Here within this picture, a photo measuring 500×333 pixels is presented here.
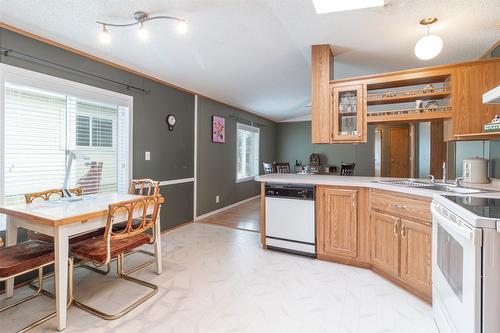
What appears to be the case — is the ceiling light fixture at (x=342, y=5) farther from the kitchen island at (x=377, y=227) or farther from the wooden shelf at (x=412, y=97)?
the kitchen island at (x=377, y=227)

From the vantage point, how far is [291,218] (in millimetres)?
2977

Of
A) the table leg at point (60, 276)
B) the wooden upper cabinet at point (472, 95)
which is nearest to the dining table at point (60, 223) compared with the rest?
the table leg at point (60, 276)

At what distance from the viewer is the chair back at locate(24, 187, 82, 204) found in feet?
7.23

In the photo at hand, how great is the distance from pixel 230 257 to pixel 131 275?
1023mm

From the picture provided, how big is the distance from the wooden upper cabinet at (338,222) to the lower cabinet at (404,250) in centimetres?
19

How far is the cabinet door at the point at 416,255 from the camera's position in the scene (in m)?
1.99

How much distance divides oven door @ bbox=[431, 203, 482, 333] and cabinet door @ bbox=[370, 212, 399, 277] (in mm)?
464

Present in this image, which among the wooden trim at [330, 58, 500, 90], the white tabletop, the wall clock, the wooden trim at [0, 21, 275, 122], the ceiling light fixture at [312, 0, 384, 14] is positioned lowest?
the white tabletop

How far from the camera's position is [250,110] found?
20.9 ft

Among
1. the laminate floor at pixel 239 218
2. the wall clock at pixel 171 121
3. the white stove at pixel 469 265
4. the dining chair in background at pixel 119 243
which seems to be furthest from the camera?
the laminate floor at pixel 239 218

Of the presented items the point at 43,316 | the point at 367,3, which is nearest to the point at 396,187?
the point at 367,3

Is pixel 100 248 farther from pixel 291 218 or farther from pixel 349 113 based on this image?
pixel 349 113

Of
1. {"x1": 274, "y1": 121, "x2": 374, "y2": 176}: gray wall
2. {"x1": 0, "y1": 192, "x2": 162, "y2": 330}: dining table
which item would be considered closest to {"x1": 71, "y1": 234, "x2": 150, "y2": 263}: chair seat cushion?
{"x1": 0, "y1": 192, "x2": 162, "y2": 330}: dining table

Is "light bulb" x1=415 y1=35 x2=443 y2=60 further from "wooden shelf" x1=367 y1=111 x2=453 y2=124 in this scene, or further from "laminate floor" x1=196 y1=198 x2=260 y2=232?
"laminate floor" x1=196 y1=198 x2=260 y2=232
